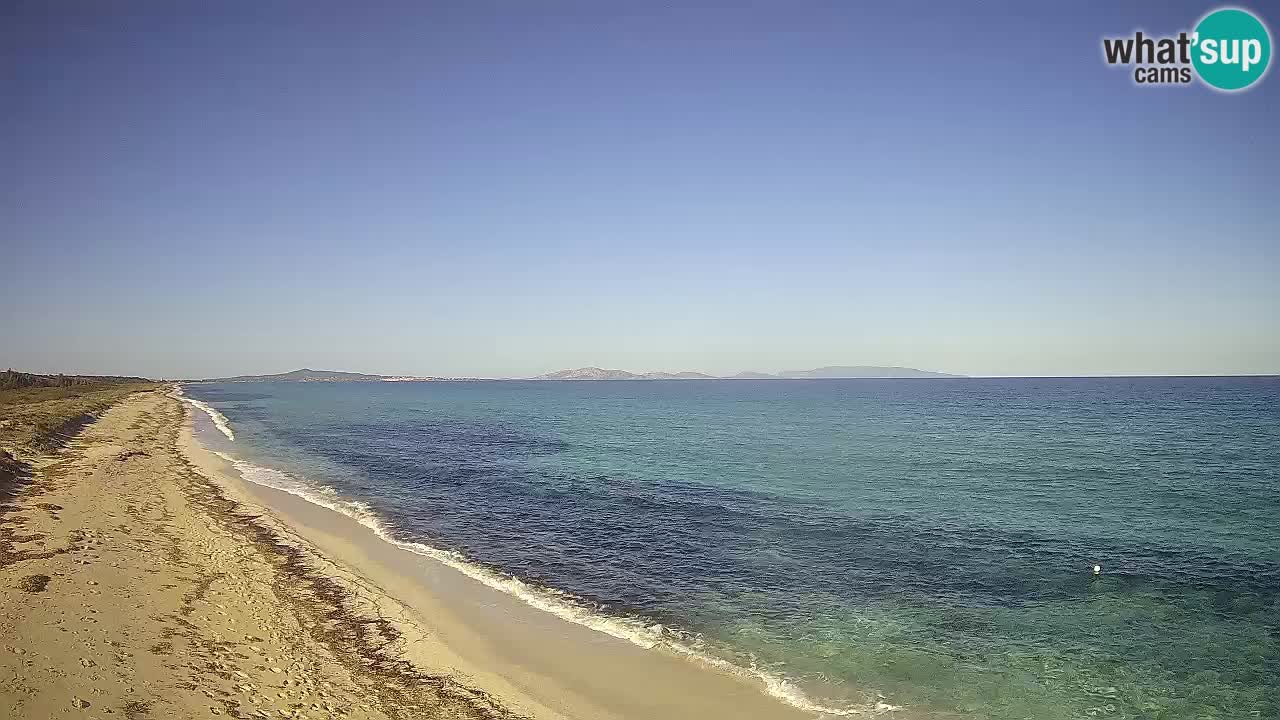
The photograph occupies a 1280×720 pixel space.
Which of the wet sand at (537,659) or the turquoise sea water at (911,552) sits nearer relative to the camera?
the wet sand at (537,659)

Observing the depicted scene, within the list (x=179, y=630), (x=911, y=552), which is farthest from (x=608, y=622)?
(x=911, y=552)

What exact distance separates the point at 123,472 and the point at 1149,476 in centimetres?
5270

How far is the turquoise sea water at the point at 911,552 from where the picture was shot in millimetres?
12289

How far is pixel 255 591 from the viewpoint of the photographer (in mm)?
15305

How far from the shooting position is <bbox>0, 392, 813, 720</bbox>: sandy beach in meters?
10.2

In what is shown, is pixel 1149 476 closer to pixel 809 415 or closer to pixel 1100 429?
pixel 1100 429

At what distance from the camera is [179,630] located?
12500 millimetres

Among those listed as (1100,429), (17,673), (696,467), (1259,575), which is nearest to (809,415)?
(1100,429)

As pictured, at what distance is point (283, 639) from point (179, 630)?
2035mm

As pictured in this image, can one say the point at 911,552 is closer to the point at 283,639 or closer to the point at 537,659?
the point at 537,659

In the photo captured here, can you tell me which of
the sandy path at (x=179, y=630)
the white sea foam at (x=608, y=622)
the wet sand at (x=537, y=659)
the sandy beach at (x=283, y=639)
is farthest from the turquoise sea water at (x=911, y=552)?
the sandy path at (x=179, y=630)

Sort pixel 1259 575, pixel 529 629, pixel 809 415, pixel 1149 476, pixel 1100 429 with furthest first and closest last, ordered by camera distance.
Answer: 1. pixel 809 415
2. pixel 1100 429
3. pixel 1149 476
4. pixel 1259 575
5. pixel 529 629

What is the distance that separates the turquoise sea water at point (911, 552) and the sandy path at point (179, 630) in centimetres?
521

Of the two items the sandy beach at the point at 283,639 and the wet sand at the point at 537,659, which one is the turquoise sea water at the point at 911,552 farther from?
the sandy beach at the point at 283,639
